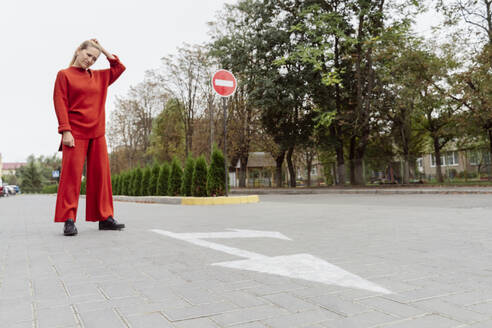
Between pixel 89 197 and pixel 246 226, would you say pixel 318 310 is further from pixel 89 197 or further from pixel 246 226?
pixel 89 197

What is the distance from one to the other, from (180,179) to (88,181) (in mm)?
9833

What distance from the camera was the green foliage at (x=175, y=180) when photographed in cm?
1543

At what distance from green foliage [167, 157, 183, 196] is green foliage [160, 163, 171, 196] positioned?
0.79m

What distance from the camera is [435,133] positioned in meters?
31.3

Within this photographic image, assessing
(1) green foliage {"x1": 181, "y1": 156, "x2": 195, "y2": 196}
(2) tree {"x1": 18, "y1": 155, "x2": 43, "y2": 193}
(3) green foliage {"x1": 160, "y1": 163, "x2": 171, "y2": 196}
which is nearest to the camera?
(1) green foliage {"x1": 181, "y1": 156, "x2": 195, "y2": 196}

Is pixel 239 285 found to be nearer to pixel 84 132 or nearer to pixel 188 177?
pixel 84 132

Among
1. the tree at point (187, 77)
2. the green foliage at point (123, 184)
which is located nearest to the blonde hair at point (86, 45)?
the green foliage at point (123, 184)

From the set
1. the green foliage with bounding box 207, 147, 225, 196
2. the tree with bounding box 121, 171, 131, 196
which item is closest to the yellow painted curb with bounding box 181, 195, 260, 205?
the green foliage with bounding box 207, 147, 225, 196

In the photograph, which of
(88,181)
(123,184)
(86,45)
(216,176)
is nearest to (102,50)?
(86,45)

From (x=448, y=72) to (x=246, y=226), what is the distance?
25.1 m

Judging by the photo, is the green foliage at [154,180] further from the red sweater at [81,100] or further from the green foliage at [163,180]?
the red sweater at [81,100]

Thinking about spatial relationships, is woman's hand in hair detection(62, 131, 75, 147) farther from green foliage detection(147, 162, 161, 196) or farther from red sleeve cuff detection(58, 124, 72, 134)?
green foliage detection(147, 162, 161, 196)

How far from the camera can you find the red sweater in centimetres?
511

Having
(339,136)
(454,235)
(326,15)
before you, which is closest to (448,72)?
(339,136)
